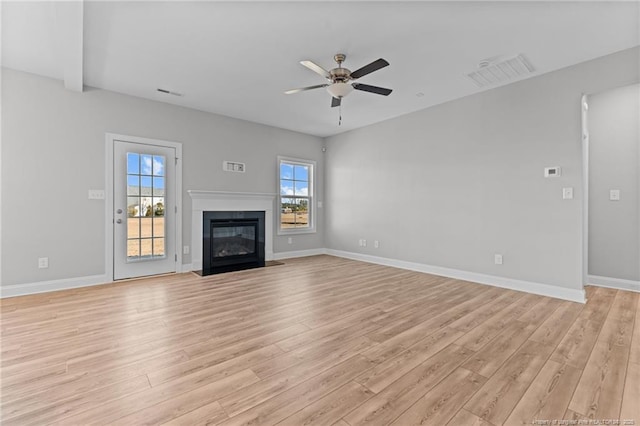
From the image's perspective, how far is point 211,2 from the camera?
2293 mm

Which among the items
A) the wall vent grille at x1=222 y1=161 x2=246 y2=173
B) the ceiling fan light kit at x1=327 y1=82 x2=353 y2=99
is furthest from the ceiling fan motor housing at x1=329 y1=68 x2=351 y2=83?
the wall vent grille at x1=222 y1=161 x2=246 y2=173

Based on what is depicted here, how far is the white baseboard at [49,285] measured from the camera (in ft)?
11.2

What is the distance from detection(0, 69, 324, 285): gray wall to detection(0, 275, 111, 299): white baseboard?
0.06 m

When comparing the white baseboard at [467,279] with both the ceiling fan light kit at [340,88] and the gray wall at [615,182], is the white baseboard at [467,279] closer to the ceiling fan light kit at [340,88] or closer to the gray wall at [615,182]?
the gray wall at [615,182]

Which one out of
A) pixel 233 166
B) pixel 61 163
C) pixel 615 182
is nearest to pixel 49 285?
pixel 61 163

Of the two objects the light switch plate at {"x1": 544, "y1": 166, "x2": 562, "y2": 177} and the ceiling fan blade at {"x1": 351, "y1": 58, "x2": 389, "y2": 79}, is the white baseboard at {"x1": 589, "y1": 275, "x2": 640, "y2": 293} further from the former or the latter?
the ceiling fan blade at {"x1": 351, "y1": 58, "x2": 389, "y2": 79}

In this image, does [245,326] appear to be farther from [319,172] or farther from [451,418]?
[319,172]

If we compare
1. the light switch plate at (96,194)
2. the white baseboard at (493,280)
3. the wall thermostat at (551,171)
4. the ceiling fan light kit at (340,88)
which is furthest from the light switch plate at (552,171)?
the light switch plate at (96,194)

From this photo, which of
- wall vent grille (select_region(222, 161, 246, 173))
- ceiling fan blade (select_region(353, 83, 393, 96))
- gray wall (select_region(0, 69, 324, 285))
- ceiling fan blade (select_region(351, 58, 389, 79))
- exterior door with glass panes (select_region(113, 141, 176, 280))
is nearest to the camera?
ceiling fan blade (select_region(351, 58, 389, 79))

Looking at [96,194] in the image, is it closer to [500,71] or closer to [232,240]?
[232,240]

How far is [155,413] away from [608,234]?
5.59 metres

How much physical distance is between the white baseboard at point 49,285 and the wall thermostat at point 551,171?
20.0ft

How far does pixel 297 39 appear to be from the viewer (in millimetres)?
2779

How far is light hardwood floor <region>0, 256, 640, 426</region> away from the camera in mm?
1500
